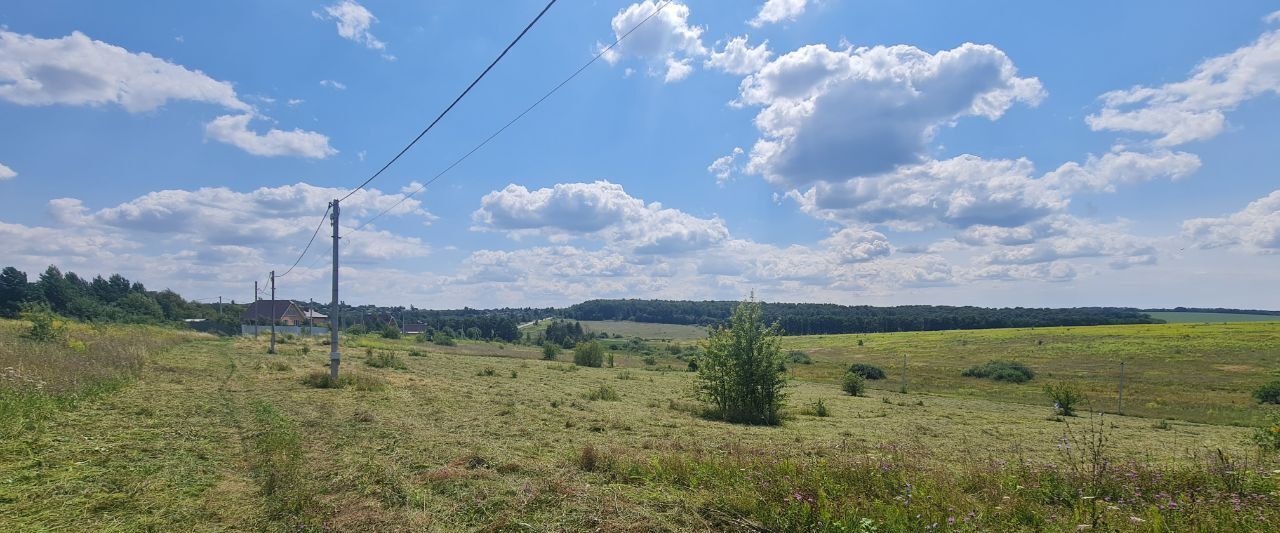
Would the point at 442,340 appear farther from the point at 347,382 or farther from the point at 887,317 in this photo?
Result: the point at 887,317

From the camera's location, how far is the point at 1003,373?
147 feet

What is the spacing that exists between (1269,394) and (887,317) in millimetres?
111369

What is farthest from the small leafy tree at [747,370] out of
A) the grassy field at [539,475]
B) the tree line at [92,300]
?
the tree line at [92,300]

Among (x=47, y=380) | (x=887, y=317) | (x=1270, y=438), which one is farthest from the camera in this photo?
(x=887, y=317)

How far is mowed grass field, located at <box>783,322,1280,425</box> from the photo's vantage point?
29453 mm

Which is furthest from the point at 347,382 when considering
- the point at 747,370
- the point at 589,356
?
the point at 589,356

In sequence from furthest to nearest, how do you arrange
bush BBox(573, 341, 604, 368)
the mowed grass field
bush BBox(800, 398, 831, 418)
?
bush BBox(573, 341, 604, 368) < the mowed grass field < bush BBox(800, 398, 831, 418)

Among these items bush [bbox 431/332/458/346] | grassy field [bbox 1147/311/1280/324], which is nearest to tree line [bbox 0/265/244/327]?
bush [bbox 431/332/458/346]

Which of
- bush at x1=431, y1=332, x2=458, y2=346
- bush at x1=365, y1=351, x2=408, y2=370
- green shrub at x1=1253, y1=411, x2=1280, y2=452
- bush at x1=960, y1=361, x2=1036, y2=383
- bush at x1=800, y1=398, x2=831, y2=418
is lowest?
bush at x1=960, y1=361, x2=1036, y2=383

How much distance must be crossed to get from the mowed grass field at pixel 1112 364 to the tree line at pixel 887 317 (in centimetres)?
2559

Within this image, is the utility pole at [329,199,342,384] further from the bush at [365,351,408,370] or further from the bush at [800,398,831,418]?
the bush at [800,398,831,418]

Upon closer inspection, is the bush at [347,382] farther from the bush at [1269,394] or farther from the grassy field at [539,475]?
the bush at [1269,394]

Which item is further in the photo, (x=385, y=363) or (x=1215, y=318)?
(x=1215, y=318)

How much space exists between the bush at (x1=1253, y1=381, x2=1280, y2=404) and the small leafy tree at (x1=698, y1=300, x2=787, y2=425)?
27.1 metres
